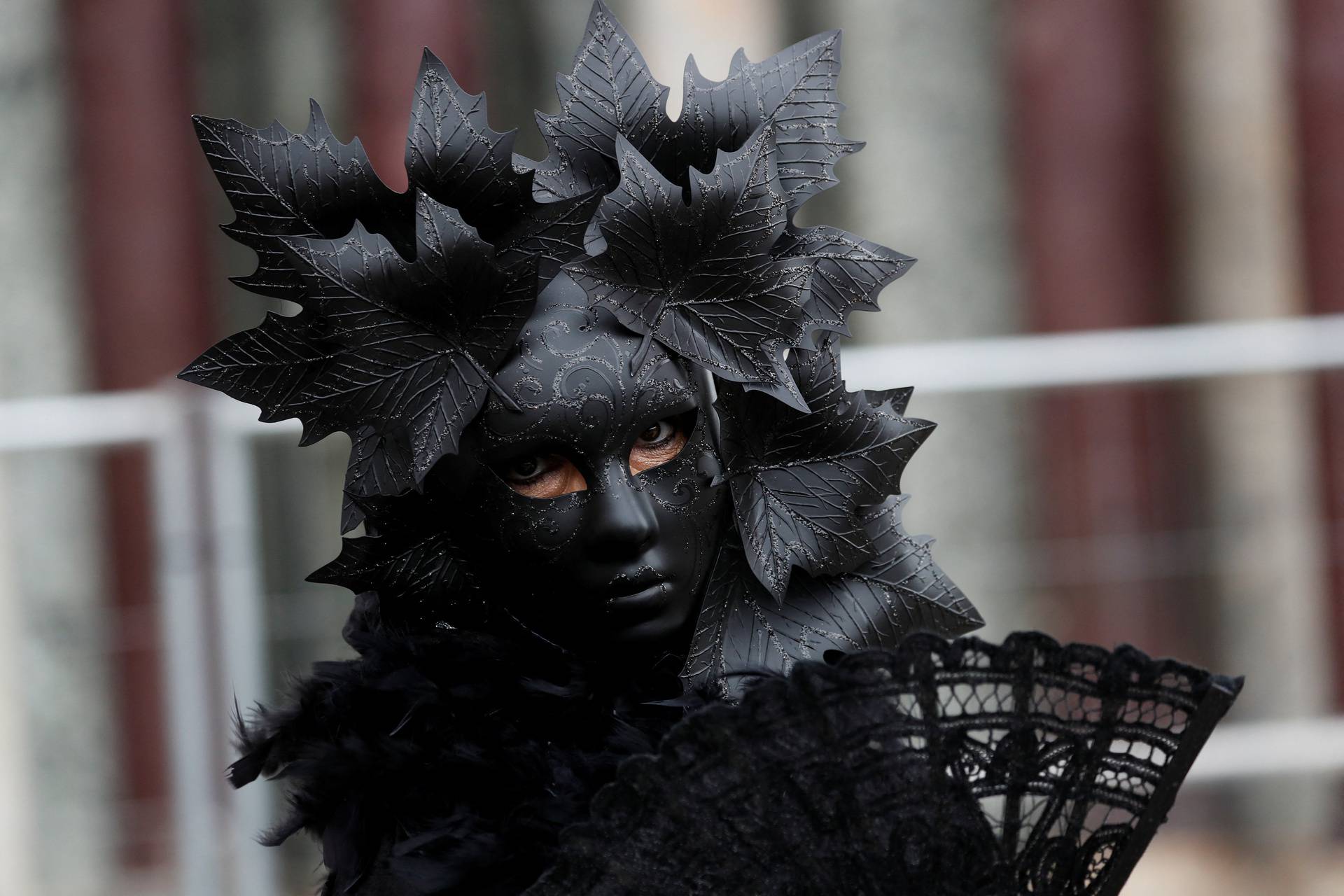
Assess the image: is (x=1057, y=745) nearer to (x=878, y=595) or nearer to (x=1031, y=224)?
(x=878, y=595)

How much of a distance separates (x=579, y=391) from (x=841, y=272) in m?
0.26

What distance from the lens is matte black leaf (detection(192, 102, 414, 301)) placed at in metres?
1.06

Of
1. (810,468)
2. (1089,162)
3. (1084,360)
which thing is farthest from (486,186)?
(1089,162)

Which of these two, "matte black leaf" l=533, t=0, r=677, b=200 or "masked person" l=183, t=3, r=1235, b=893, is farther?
"matte black leaf" l=533, t=0, r=677, b=200

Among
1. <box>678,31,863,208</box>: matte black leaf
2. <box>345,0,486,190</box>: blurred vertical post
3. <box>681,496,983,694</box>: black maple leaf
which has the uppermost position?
<box>345,0,486,190</box>: blurred vertical post

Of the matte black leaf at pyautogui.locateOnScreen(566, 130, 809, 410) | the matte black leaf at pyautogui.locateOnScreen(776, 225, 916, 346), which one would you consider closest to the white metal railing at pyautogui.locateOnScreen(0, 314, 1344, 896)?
the matte black leaf at pyautogui.locateOnScreen(776, 225, 916, 346)

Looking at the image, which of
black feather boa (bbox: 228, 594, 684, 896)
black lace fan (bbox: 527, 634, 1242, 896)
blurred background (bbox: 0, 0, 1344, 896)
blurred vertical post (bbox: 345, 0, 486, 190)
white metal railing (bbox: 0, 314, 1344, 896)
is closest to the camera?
black lace fan (bbox: 527, 634, 1242, 896)

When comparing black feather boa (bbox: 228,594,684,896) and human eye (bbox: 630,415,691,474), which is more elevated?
human eye (bbox: 630,415,691,474)

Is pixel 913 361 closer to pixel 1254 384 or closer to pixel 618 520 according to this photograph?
pixel 1254 384

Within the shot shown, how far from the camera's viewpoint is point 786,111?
1162 mm

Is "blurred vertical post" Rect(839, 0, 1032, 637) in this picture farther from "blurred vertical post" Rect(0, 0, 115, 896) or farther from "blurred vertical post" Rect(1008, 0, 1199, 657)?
"blurred vertical post" Rect(0, 0, 115, 896)

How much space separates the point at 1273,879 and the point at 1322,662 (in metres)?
0.43

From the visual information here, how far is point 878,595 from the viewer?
1.14 m

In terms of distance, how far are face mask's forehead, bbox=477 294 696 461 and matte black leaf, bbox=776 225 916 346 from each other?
0.51 feet
